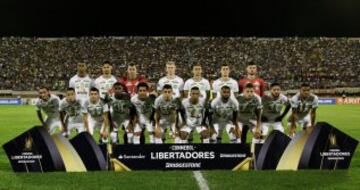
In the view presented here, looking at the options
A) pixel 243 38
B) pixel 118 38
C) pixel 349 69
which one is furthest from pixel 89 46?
pixel 349 69

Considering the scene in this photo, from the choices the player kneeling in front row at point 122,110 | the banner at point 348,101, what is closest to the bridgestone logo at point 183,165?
the player kneeling in front row at point 122,110

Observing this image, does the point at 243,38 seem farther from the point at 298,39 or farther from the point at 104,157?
the point at 104,157

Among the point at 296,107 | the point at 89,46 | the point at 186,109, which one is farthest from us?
the point at 89,46

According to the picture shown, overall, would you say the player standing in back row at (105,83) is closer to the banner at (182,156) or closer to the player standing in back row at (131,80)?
the player standing in back row at (131,80)

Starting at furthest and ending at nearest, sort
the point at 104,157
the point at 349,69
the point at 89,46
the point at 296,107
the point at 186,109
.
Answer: the point at 89,46, the point at 349,69, the point at 296,107, the point at 186,109, the point at 104,157

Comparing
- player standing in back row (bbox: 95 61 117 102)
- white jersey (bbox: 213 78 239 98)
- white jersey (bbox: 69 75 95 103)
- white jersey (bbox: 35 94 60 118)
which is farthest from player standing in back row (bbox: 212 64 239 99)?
white jersey (bbox: 35 94 60 118)

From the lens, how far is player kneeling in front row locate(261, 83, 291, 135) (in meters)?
9.91

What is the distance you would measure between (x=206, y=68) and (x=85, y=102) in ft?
129

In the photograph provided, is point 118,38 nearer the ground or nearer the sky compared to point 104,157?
nearer the sky

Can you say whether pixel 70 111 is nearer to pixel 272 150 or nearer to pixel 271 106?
pixel 271 106

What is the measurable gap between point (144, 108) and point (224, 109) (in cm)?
155

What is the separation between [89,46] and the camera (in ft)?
174

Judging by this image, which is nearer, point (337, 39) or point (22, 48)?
point (22, 48)

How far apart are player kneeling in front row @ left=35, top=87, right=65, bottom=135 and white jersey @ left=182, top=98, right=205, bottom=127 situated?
9.31ft
